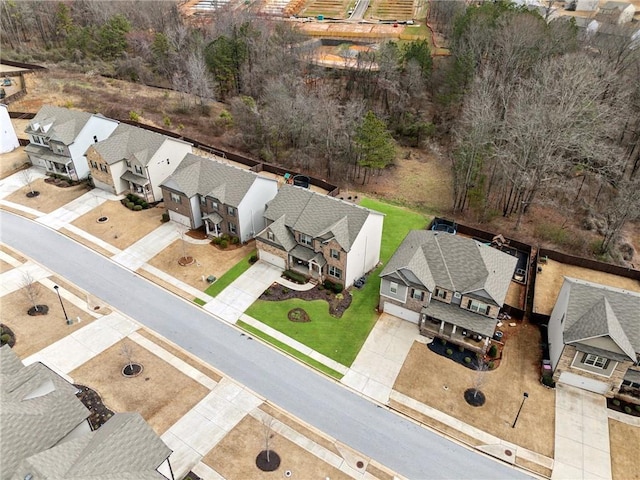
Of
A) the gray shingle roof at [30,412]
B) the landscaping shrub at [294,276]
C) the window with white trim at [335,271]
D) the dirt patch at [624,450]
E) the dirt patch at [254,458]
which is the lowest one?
the dirt patch at [624,450]

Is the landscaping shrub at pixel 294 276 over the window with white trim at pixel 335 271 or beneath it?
beneath

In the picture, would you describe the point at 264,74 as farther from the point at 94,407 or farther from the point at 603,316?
the point at 603,316

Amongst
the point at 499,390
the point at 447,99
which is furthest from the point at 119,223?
the point at 447,99

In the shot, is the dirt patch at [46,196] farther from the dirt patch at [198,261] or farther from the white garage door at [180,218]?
the dirt patch at [198,261]

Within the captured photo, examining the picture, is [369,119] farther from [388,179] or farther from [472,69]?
[472,69]

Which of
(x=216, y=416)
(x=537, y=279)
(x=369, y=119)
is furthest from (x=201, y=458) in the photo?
(x=369, y=119)

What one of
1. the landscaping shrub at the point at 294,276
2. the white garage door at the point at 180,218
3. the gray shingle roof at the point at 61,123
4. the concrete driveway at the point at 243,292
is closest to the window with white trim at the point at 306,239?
the landscaping shrub at the point at 294,276

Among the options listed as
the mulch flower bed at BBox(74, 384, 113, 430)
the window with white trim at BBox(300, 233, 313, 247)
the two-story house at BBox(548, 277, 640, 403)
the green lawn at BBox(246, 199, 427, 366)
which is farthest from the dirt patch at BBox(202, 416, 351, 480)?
the two-story house at BBox(548, 277, 640, 403)
